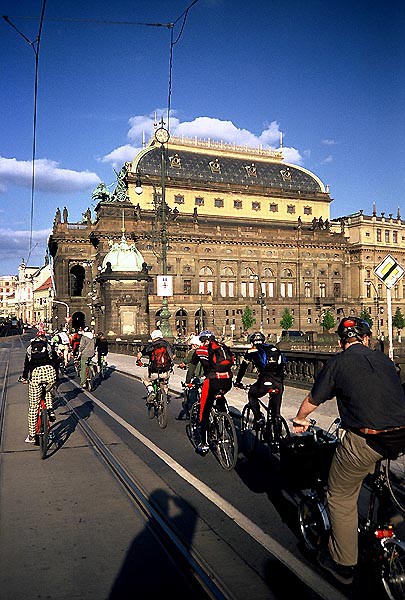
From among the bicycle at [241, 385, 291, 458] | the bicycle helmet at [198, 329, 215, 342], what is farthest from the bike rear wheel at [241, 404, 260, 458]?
the bicycle helmet at [198, 329, 215, 342]

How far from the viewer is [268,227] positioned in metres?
95.9

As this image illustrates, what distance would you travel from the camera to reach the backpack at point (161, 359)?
12.3 meters

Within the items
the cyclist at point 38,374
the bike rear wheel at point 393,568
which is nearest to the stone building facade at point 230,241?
the cyclist at point 38,374

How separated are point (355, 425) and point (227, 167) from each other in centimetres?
9795

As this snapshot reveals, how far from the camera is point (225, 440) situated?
8805 millimetres

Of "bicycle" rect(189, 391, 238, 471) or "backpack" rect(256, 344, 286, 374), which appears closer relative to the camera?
"bicycle" rect(189, 391, 238, 471)

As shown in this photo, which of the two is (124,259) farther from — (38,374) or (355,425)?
(355,425)

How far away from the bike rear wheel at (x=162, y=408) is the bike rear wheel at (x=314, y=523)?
688 centimetres

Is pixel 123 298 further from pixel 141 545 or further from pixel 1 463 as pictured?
pixel 141 545

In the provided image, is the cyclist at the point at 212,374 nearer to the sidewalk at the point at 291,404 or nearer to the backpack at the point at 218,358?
the backpack at the point at 218,358

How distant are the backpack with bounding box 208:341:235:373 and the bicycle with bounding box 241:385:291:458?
2.02 feet

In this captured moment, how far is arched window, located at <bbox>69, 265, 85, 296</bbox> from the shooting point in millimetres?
86812

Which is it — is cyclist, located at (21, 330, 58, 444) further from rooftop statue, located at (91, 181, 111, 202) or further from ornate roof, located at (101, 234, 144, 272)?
rooftop statue, located at (91, 181, 111, 202)

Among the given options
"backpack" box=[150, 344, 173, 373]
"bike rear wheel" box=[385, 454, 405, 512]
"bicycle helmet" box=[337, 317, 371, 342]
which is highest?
"bicycle helmet" box=[337, 317, 371, 342]
